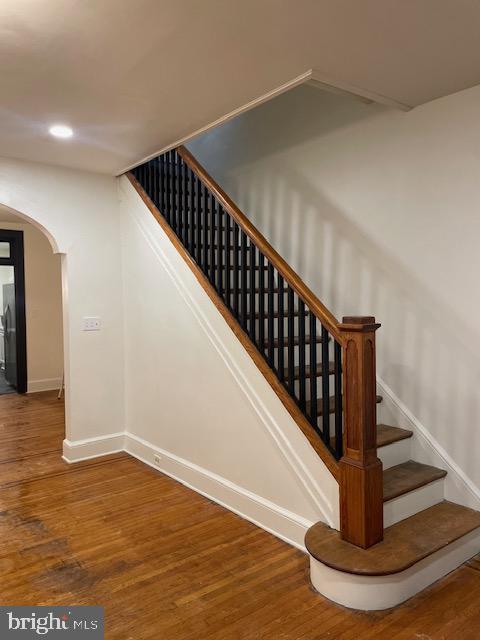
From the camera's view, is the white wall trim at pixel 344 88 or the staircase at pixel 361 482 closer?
the staircase at pixel 361 482

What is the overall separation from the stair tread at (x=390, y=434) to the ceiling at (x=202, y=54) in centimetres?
192

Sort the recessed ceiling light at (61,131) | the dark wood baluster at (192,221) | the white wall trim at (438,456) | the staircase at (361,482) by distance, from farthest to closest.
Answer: the dark wood baluster at (192,221) < the recessed ceiling light at (61,131) < the white wall trim at (438,456) < the staircase at (361,482)

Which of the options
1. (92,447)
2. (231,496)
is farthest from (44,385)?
(231,496)

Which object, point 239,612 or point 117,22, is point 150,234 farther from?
point 239,612

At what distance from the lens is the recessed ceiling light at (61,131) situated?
9.76 feet

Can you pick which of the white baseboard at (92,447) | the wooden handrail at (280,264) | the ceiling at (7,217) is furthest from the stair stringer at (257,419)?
the ceiling at (7,217)

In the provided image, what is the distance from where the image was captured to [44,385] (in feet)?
23.7

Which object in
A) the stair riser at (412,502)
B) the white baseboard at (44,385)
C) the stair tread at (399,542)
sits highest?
the stair riser at (412,502)

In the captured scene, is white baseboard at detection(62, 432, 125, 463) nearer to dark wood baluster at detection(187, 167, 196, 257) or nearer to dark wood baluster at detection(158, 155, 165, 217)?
dark wood baluster at detection(187, 167, 196, 257)

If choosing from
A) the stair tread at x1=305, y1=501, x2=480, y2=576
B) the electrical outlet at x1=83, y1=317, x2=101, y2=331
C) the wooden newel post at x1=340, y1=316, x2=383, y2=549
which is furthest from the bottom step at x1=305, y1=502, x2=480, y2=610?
the electrical outlet at x1=83, y1=317, x2=101, y2=331

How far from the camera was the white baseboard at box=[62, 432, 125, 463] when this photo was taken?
159 inches

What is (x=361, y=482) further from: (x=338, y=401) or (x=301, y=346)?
(x=301, y=346)

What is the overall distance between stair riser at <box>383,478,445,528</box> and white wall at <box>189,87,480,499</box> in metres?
0.19

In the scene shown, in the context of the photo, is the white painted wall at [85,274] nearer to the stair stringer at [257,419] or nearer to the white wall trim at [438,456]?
the stair stringer at [257,419]
